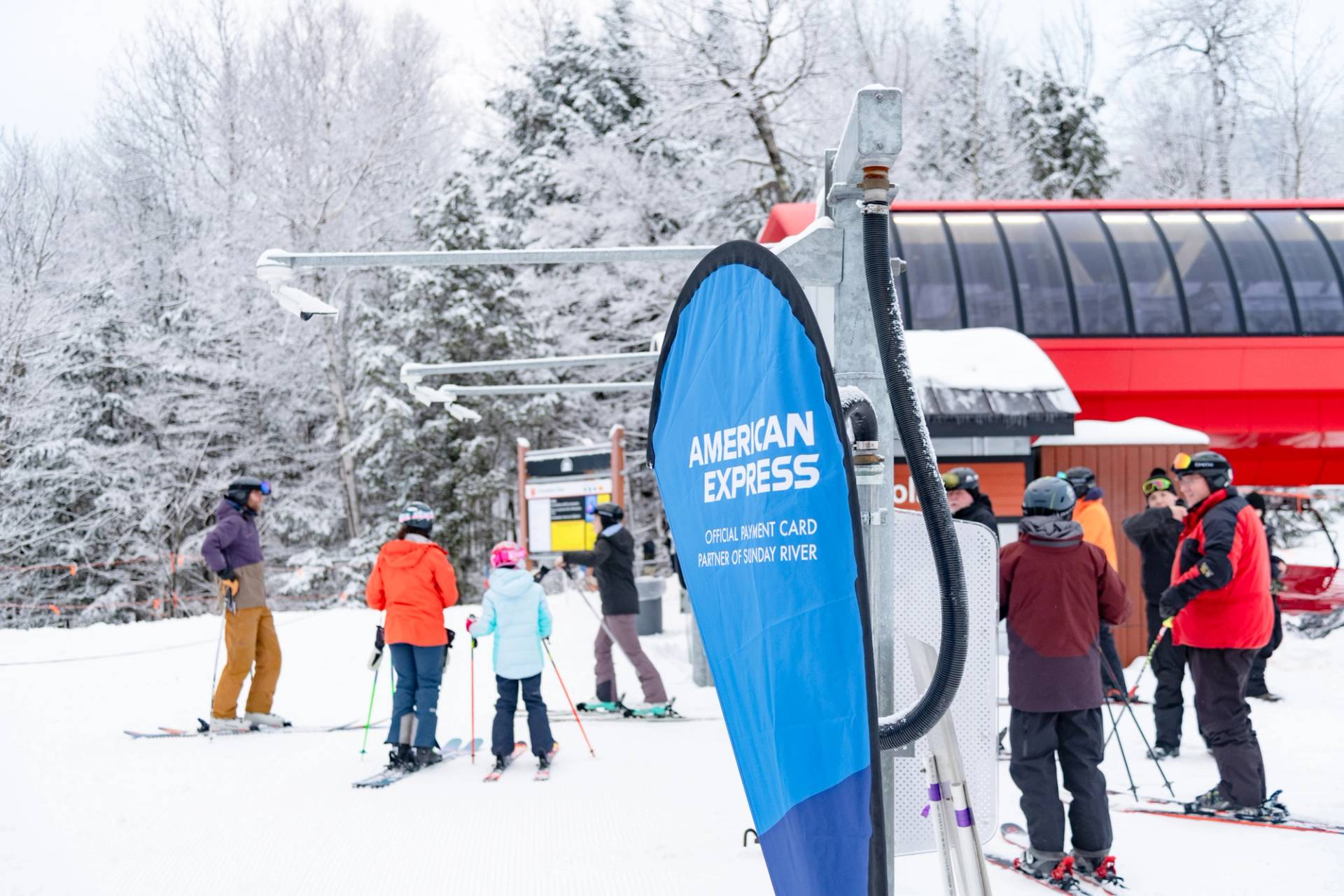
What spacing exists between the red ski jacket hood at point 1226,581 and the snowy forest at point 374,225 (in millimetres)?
18169

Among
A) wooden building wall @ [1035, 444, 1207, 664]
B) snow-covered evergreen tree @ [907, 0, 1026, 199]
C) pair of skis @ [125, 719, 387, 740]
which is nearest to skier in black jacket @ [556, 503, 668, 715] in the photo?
pair of skis @ [125, 719, 387, 740]

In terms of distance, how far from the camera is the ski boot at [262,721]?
820 centimetres

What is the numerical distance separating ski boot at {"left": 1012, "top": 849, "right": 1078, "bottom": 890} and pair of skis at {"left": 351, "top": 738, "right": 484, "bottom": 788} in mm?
3734

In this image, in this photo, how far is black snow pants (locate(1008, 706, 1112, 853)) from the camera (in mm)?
4402

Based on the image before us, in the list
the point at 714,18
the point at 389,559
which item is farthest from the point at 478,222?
the point at 389,559

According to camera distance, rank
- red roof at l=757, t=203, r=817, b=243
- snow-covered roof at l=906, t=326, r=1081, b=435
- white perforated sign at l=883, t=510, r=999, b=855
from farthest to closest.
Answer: red roof at l=757, t=203, r=817, b=243
snow-covered roof at l=906, t=326, r=1081, b=435
white perforated sign at l=883, t=510, r=999, b=855

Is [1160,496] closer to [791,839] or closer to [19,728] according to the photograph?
[791,839]

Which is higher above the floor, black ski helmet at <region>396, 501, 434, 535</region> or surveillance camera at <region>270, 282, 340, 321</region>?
surveillance camera at <region>270, 282, 340, 321</region>

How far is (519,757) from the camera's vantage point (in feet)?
23.5

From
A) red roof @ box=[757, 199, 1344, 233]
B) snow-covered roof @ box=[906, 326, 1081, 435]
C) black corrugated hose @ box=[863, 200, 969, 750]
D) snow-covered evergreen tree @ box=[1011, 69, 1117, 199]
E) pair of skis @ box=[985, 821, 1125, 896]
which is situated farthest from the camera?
snow-covered evergreen tree @ box=[1011, 69, 1117, 199]

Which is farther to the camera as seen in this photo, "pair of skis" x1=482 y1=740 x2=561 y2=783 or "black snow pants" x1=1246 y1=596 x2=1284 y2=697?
"black snow pants" x1=1246 y1=596 x2=1284 y2=697

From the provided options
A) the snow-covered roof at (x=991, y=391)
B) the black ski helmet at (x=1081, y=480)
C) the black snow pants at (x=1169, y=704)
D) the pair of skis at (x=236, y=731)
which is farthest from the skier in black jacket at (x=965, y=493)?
the pair of skis at (x=236, y=731)

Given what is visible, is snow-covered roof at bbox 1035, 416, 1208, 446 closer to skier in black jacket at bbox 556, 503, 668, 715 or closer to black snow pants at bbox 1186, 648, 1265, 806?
skier in black jacket at bbox 556, 503, 668, 715

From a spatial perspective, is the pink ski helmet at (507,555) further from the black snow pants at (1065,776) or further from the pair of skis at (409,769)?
the black snow pants at (1065,776)
